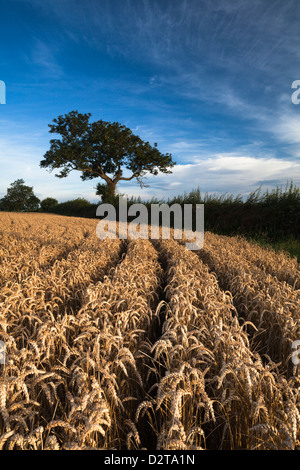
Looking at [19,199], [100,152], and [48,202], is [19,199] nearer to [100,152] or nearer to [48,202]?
[48,202]

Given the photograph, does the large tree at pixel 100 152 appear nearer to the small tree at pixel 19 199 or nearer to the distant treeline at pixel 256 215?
the distant treeline at pixel 256 215

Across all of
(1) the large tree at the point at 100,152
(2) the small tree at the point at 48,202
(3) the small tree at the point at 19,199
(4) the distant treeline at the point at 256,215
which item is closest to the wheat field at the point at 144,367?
(4) the distant treeline at the point at 256,215

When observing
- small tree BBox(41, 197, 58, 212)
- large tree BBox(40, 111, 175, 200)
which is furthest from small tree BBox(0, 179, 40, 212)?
large tree BBox(40, 111, 175, 200)

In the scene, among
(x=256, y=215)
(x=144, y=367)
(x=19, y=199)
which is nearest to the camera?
(x=144, y=367)

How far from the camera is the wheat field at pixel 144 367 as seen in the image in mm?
1829

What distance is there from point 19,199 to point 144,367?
7986 cm

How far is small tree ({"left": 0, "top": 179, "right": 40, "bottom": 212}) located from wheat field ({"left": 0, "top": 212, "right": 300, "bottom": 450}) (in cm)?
7479

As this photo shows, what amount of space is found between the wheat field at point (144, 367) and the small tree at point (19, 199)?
74789 mm

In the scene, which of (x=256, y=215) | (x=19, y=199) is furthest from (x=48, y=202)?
(x=256, y=215)

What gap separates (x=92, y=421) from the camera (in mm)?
1593

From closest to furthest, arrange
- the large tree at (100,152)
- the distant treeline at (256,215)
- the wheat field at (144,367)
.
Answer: the wheat field at (144,367), the distant treeline at (256,215), the large tree at (100,152)

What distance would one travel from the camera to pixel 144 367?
3105 mm

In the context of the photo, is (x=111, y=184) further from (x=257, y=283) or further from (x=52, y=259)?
(x=257, y=283)
